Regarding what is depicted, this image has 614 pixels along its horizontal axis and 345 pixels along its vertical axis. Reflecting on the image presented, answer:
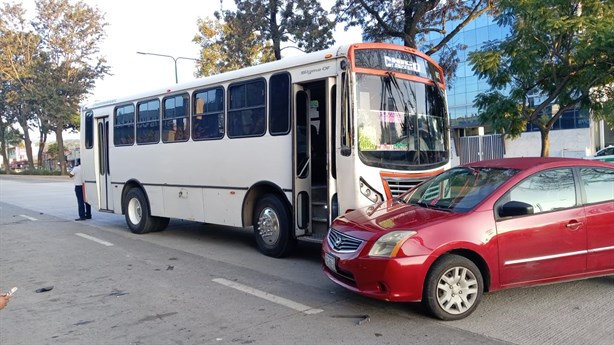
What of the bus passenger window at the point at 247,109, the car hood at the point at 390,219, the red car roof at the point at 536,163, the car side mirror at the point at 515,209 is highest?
the bus passenger window at the point at 247,109

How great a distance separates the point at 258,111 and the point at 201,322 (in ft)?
13.2

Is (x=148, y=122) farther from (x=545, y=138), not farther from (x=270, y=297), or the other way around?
(x=545, y=138)

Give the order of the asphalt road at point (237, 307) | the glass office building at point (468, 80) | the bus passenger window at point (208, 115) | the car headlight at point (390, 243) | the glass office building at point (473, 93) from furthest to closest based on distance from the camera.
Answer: the glass office building at point (468, 80)
the glass office building at point (473, 93)
the bus passenger window at point (208, 115)
the car headlight at point (390, 243)
the asphalt road at point (237, 307)

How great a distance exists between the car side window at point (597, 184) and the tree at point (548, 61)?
4152mm

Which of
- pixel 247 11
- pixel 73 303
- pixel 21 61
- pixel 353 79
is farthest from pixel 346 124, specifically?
pixel 21 61

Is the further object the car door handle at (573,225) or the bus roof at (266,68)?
the bus roof at (266,68)

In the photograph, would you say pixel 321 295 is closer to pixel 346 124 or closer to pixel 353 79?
pixel 346 124

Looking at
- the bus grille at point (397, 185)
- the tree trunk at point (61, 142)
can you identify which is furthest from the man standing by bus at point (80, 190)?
the tree trunk at point (61, 142)


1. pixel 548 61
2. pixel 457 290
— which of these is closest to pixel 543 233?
pixel 457 290

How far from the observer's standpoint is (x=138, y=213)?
36.3 ft

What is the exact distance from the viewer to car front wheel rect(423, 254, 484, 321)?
4.73 metres

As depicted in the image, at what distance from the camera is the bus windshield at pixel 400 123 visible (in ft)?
22.4

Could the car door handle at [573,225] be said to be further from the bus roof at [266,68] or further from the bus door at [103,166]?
the bus door at [103,166]

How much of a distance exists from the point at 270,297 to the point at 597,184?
13.0ft
